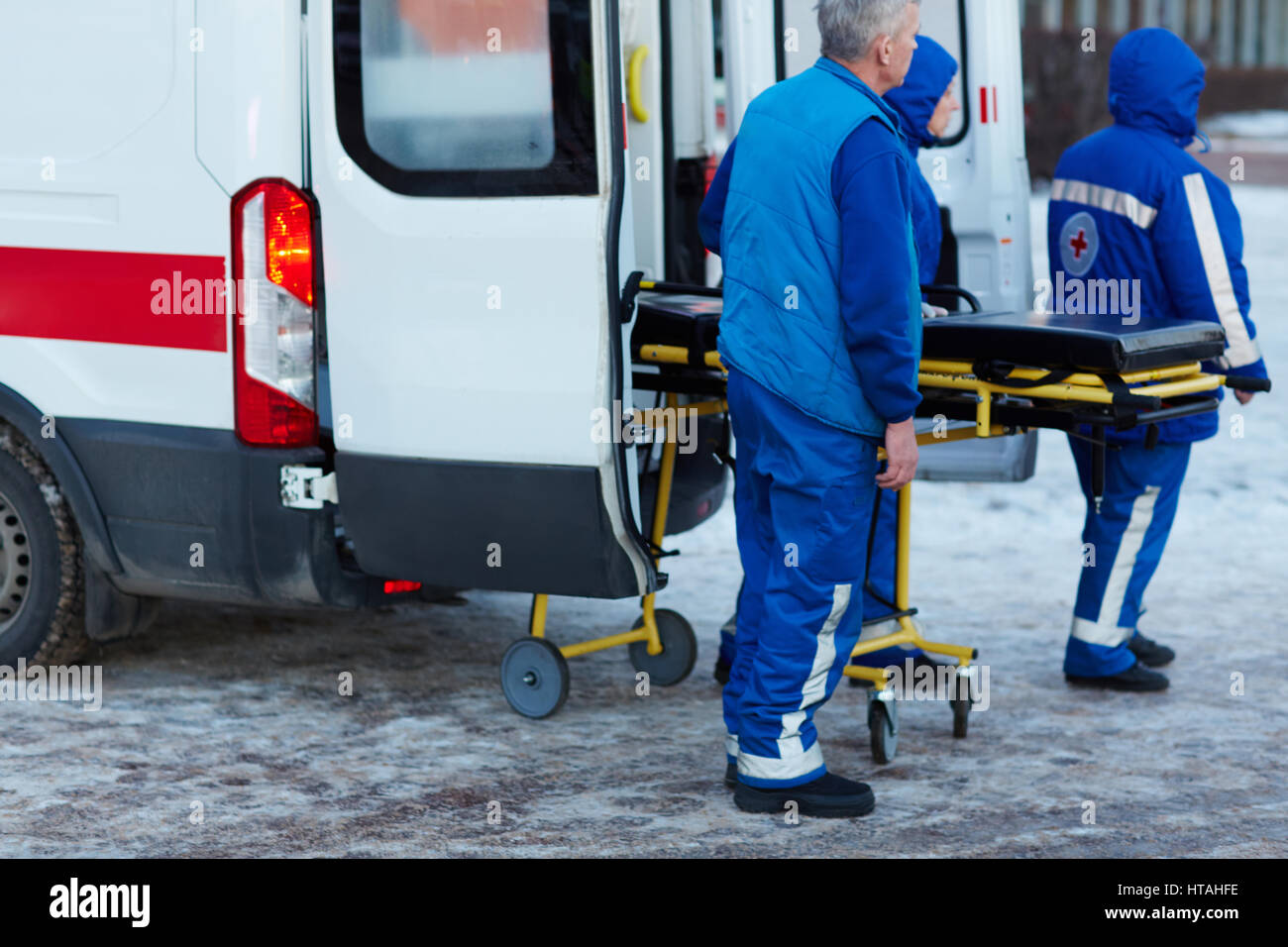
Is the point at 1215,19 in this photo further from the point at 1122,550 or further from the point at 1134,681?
the point at 1134,681

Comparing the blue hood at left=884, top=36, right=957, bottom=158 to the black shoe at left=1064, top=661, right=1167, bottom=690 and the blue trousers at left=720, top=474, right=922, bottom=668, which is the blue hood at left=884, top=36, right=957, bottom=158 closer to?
the blue trousers at left=720, top=474, right=922, bottom=668

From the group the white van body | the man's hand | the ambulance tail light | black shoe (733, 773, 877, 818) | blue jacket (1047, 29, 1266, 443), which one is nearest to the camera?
the man's hand

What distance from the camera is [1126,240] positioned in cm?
540

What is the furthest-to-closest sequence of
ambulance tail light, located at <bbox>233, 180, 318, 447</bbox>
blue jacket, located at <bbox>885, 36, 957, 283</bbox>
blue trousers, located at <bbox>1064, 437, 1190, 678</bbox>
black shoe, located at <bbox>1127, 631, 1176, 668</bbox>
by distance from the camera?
black shoe, located at <bbox>1127, 631, 1176, 668</bbox> < blue trousers, located at <bbox>1064, 437, 1190, 678</bbox> < blue jacket, located at <bbox>885, 36, 957, 283</bbox> < ambulance tail light, located at <bbox>233, 180, 318, 447</bbox>

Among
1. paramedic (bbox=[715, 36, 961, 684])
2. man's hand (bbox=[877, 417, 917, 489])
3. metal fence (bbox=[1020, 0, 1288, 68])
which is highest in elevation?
metal fence (bbox=[1020, 0, 1288, 68])

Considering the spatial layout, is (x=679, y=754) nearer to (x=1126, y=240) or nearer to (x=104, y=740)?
(x=104, y=740)

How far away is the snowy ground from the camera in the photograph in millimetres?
4211

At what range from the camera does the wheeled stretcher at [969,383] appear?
4.29m

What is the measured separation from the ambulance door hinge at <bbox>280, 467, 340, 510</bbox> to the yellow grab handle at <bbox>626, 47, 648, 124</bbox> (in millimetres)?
1669

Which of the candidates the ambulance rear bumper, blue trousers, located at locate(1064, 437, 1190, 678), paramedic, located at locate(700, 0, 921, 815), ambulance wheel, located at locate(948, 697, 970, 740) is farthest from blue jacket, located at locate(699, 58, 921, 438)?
blue trousers, located at locate(1064, 437, 1190, 678)

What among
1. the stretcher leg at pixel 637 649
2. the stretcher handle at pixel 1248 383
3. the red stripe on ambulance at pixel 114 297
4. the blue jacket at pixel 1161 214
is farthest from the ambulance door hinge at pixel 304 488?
the stretcher handle at pixel 1248 383
